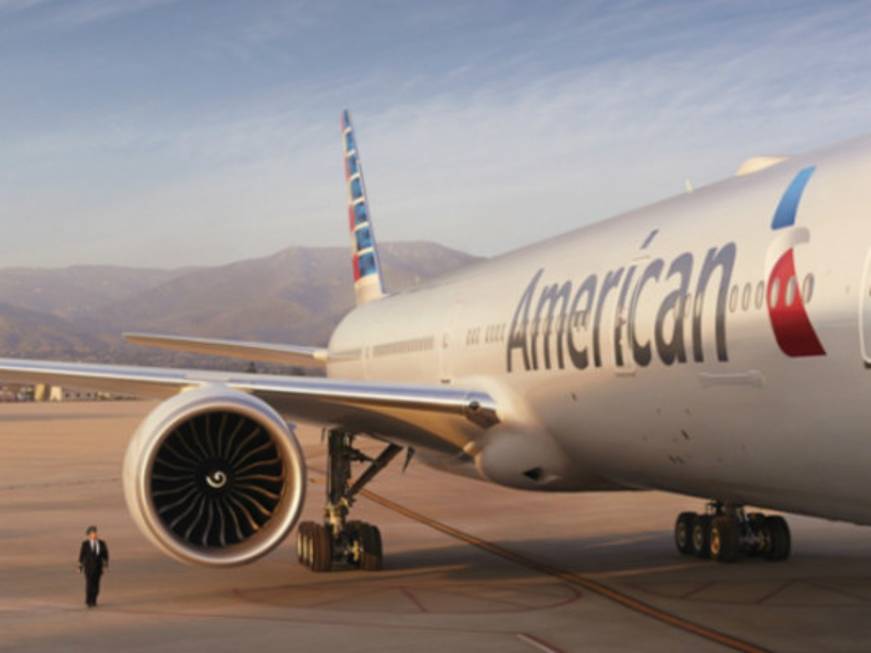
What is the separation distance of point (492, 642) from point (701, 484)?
2375 mm

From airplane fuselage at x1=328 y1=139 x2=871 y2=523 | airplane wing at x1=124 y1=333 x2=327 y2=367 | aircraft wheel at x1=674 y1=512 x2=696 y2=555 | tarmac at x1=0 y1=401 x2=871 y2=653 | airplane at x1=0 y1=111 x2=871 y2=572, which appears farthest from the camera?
airplane wing at x1=124 y1=333 x2=327 y2=367

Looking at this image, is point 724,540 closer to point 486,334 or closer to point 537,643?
point 486,334

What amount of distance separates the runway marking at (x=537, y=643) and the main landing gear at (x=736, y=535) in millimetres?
5366

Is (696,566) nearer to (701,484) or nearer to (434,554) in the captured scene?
(434,554)

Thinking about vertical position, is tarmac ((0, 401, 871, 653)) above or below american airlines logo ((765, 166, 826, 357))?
below

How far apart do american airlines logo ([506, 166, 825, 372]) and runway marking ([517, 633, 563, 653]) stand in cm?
267

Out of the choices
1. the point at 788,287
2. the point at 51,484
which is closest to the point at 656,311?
the point at 788,287

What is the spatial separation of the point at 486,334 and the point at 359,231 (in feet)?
41.6

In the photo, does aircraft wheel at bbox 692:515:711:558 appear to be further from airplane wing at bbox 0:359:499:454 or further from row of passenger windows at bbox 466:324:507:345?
row of passenger windows at bbox 466:324:507:345

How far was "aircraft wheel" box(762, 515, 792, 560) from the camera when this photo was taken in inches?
704

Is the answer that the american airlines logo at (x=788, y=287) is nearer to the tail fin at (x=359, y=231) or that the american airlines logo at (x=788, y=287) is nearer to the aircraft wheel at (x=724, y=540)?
the aircraft wheel at (x=724, y=540)

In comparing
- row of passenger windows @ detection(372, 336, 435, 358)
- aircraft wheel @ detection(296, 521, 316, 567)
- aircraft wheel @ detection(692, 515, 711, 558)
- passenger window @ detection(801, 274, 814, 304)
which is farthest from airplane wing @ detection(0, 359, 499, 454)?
passenger window @ detection(801, 274, 814, 304)

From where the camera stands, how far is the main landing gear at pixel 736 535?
1767 cm

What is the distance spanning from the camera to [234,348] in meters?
24.1
